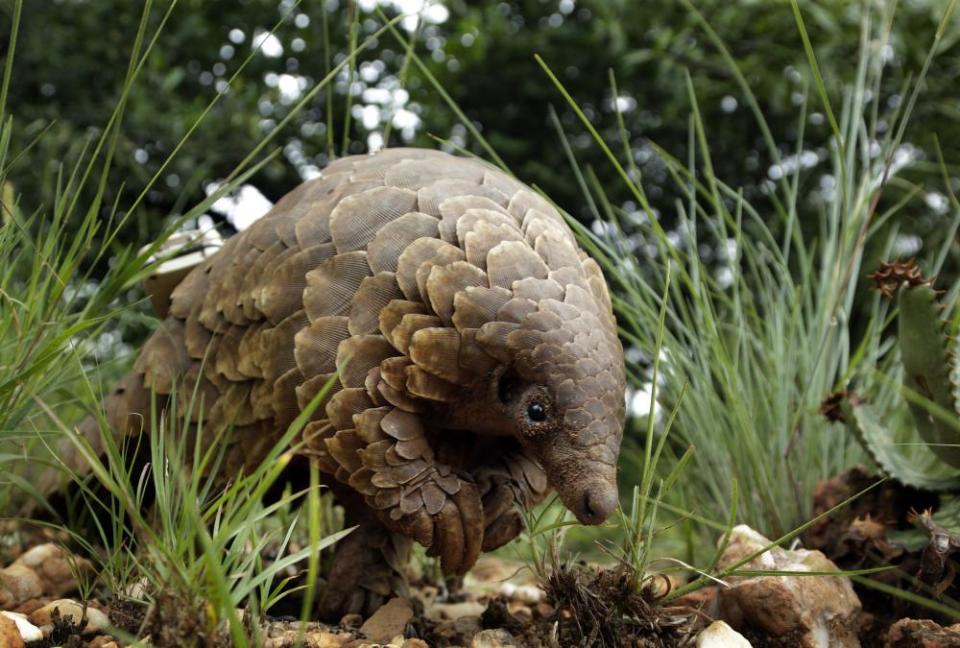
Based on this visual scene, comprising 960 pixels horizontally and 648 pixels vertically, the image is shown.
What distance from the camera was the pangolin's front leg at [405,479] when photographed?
1.71 meters

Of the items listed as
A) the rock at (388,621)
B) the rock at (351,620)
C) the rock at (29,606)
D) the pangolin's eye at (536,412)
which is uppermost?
the pangolin's eye at (536,412)

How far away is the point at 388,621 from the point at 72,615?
0.54m

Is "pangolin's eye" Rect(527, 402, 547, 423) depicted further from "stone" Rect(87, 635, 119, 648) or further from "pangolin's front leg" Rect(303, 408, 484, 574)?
"stone" Rect(87, 635, 119, 648)

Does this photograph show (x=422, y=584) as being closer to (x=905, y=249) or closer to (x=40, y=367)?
(x=40, y=367)

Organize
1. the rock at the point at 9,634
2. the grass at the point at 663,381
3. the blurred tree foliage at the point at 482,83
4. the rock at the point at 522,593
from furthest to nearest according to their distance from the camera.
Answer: the blurred tree foliage at the point at 482,83 → the rock at the point at 522,593 → the grass at the point at 663,381 → the rock at the point at 9,634

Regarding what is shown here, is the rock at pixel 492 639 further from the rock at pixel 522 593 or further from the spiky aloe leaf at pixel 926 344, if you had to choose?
the spiky aloe leaf at pixel 926 344

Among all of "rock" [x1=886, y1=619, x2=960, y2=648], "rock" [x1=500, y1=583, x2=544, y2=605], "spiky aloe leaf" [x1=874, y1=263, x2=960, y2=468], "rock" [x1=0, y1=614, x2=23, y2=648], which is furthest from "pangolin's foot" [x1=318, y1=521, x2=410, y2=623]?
"spiky aloe leaf" [x1=874, y1=263, x2=960, y2=468]

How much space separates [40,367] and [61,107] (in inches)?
112

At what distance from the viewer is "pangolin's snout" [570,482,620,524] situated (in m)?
1.62

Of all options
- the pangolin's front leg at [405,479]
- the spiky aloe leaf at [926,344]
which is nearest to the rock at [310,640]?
the pangolin's front leg at [405,479]

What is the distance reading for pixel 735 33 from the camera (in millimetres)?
4207

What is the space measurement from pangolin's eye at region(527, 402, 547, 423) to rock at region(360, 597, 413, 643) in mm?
465

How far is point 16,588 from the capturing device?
188cm

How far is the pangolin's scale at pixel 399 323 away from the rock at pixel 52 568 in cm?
46
